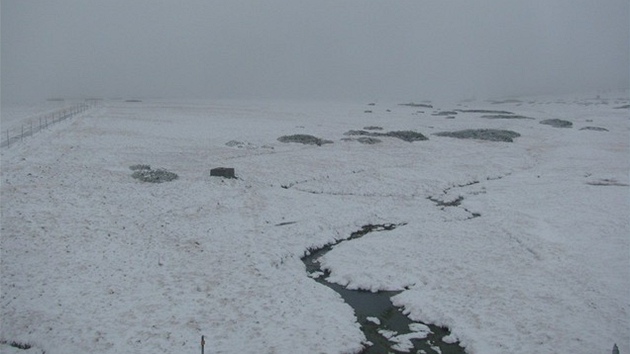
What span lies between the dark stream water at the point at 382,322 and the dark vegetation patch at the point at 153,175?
15612mm

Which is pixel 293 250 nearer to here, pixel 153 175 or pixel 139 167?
pixel 153 175

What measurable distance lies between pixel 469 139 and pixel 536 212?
95.8 ft

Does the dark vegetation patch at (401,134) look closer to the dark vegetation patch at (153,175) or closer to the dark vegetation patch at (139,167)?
the dark vegetation patch at (139,167)

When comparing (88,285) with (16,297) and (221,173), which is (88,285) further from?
(221,173)

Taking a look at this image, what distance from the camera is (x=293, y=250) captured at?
2138cm

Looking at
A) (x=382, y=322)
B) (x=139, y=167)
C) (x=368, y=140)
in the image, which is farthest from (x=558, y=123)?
(x=382, y=322)

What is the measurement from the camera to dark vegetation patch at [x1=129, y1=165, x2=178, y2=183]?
31214 millimetres

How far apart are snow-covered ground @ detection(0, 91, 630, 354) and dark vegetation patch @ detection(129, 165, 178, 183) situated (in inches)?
36.0

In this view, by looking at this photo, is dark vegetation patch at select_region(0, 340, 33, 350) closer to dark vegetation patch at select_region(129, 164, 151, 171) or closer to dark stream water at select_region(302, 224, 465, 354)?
dark stream water at select_region(302, 224, 465, 354)

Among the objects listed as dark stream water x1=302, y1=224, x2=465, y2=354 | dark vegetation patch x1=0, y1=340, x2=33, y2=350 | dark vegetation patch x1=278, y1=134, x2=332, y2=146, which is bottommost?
dark vegetation patch x1=0, y1=340, x2=33, y2=350

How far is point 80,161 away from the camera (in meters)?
35.3

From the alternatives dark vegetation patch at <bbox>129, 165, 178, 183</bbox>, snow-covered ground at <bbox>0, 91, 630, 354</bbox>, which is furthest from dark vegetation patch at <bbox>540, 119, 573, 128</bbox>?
dark vegetation patch at <bbox>129, 165, 178, 183</bbox>

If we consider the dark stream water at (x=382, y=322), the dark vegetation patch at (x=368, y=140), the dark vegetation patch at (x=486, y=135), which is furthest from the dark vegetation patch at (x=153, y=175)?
the dark vegetation patch at (x=486, y=135)

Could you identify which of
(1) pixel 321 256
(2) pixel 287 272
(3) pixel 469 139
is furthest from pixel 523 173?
(2) pixel 287 272
